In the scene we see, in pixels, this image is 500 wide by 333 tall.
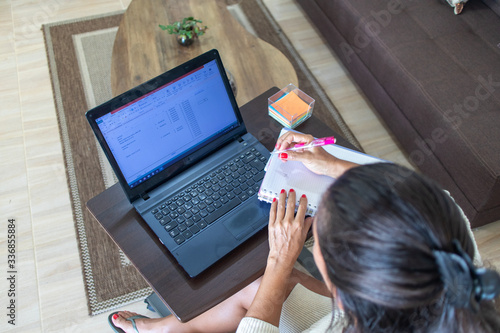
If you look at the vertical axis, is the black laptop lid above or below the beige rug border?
above

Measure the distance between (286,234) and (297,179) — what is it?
0.15 m

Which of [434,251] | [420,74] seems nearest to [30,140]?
[420,74]

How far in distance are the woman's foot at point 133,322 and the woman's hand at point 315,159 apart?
2.23 ft

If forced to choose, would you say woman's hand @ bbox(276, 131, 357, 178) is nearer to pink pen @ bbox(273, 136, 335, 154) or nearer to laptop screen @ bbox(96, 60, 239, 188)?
pink pen @ bbox(273, 136, 335, 154)

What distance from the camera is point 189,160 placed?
1052mm

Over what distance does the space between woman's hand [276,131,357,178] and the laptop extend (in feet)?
0.26

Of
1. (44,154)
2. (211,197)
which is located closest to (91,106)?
(44,154)

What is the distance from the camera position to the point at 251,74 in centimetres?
164

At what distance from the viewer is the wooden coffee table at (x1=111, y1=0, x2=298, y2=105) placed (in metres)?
1.62

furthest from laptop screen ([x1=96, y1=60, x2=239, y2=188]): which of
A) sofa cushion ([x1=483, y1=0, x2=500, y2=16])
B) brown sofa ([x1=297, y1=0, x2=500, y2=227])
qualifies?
sofa cushion ([x1=483, y1=0, x2=500, y2=16])

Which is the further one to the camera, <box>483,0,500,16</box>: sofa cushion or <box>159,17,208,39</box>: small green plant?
<box>483,0,500,16</box>: sofa cushion

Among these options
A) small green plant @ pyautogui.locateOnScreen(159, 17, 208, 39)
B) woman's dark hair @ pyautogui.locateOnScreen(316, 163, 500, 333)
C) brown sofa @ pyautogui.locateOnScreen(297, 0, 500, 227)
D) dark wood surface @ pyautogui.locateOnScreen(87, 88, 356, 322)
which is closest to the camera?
woman's dark hair @ pyautogui.locateOnScreen(316, 163, 500, 333)

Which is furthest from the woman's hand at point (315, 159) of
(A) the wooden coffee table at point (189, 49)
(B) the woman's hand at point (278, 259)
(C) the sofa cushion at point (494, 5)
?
(C) the sofa cushion at point (494, 5)

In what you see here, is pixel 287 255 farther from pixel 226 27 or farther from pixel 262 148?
pixel 226 27
